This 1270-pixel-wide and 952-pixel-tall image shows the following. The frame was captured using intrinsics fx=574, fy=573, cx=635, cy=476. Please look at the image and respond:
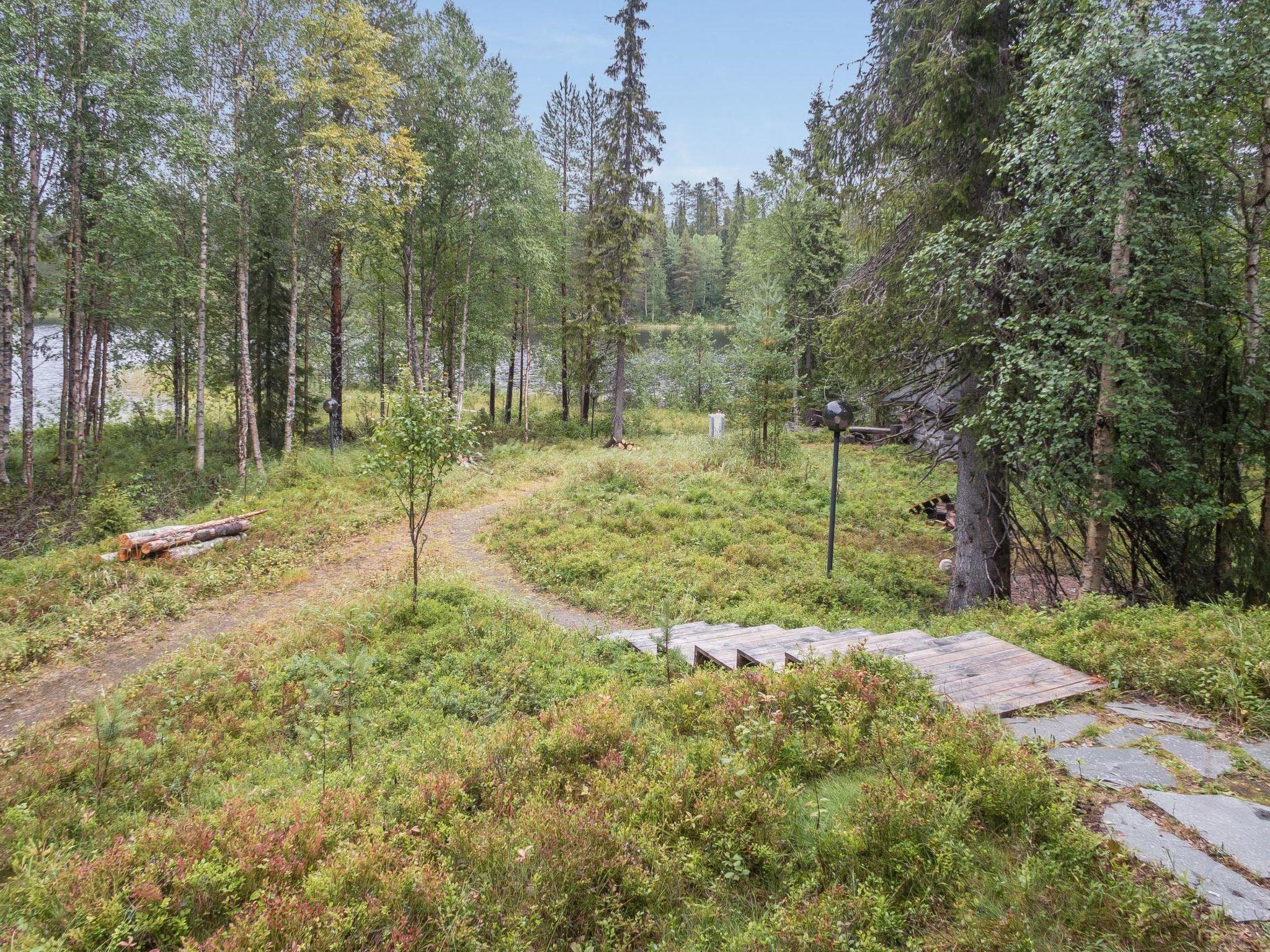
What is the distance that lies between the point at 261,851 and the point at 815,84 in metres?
14.7

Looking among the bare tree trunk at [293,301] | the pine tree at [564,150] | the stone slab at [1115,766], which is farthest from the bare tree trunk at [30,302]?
the stone slab at [1115,766]

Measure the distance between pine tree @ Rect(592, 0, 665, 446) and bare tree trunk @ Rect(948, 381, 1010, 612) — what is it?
16.4 m

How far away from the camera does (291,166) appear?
14844mm

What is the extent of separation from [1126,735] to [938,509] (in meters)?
11.9

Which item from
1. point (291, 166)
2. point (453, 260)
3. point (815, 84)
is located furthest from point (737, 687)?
point (453, 260)

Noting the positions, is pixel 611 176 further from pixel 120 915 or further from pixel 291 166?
pixel 120 915

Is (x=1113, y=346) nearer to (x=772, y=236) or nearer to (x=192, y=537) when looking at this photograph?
(x=192, y=537)

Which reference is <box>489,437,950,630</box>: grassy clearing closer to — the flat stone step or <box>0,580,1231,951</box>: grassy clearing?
the flat stone step

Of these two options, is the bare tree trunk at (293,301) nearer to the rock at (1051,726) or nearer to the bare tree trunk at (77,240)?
the bare tree trunk at (77,240)

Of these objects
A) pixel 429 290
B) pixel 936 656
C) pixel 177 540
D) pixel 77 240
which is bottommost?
pixel 177 540

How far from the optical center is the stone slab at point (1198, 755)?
10.0 feet

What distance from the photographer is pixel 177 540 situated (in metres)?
10.3

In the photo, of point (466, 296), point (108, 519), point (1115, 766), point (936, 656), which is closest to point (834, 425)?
point (936, 656)

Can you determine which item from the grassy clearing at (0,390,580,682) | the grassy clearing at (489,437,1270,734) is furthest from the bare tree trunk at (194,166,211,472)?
the grassy clearing at (489,437,1270,734)
